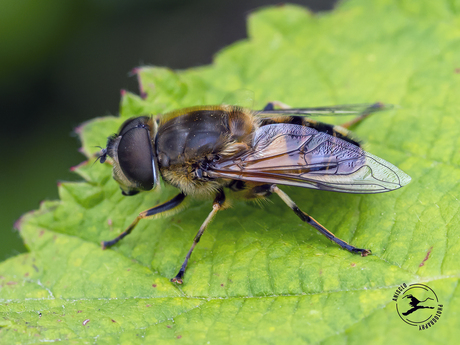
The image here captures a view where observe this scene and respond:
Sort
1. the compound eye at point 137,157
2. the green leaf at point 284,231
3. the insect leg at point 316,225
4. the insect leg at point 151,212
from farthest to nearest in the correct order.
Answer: the insect leg at point 151,212
the compound eye at point 137,157
the insect leg at point 316,225
the green leaf at point 284,231

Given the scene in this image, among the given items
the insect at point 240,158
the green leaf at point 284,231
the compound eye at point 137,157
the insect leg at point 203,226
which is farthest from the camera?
the compound eye at point 137,157

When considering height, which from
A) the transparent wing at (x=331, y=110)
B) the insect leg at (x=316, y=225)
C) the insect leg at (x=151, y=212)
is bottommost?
the insect leg at (x=316, y=225)

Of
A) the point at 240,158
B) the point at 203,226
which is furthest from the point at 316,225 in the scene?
the point at 203,226

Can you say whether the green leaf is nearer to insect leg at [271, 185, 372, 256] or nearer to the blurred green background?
insect leg at [271, 185, 372, 256]

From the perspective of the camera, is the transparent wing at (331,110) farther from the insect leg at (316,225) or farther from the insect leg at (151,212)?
the insect leg at (151,212)

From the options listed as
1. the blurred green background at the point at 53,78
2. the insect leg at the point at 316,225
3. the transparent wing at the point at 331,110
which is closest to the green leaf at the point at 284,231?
the insect leg at the point at 316,225

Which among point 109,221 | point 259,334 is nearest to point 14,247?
point 109,221

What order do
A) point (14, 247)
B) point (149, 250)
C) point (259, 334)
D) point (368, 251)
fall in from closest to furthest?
1. point (259, 334)
2. point (368, 251)
3. point (149, 250)
4. point (14, 247)

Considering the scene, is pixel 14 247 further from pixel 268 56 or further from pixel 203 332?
pixel 268 56
